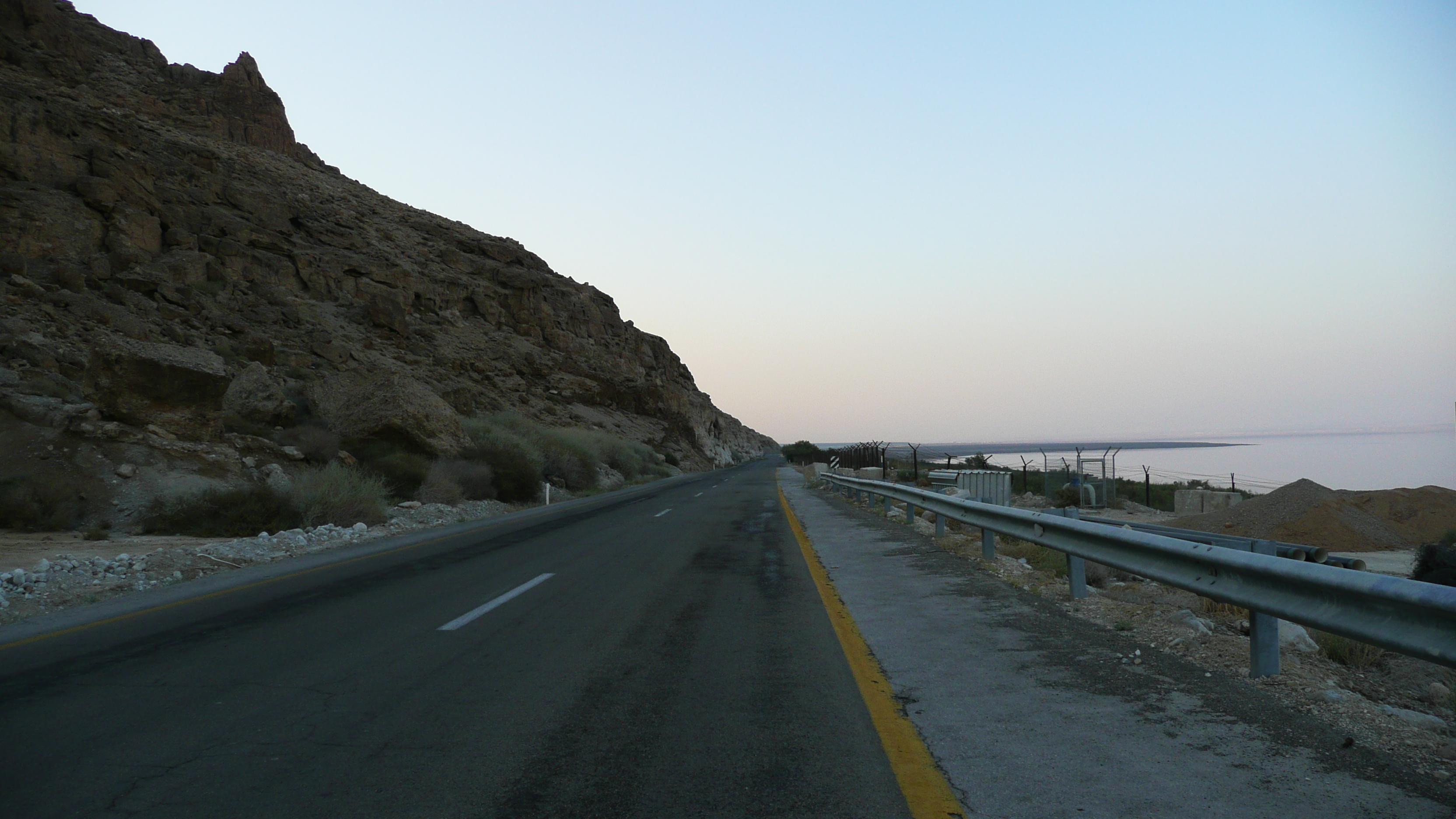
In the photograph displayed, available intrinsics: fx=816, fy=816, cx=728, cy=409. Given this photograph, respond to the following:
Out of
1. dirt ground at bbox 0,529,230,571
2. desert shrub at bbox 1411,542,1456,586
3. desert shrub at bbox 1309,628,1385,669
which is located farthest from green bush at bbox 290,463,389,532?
desert shrub at bbox 1411,542,1456,586

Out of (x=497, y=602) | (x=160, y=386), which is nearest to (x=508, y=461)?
(x=160, y=386)

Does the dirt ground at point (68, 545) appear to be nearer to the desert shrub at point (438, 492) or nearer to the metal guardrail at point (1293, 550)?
the desert shrub at point (438, 492)

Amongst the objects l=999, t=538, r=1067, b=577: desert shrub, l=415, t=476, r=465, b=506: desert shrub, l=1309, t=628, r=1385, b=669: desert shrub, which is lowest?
l=1309, t=628, r=1385, b=669: desert shrub

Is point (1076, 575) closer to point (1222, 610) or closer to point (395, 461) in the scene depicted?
point (1222, 610)

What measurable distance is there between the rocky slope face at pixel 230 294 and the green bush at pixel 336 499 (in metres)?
2.54

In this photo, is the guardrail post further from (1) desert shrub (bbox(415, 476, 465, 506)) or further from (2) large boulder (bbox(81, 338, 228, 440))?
(2) large boulder (bbox(81, 338, 228, 440))

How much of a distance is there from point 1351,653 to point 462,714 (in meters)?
6.10

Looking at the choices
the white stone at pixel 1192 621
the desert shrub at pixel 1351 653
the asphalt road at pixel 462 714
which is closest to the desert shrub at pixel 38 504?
the asphalt road at pixel 462 714

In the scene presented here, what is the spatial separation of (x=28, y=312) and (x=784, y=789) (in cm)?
3115

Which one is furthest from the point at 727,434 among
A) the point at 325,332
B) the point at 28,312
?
the point at 28,312

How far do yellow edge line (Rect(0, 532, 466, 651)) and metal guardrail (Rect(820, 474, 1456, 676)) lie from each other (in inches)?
361

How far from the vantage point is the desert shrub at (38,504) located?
1472 centimetres

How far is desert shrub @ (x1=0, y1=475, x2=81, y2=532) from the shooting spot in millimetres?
14719

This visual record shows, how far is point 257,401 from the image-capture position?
2350cm
